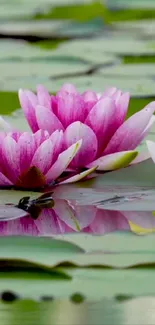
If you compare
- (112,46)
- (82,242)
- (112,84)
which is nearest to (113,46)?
(112,46)

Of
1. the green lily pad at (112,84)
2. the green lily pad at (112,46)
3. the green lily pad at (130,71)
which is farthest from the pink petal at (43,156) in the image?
the green lily pad at (112,46)

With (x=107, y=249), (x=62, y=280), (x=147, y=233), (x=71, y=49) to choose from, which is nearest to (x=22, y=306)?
(x=62, y=280)

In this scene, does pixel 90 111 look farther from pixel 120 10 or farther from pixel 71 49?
pixel 120 10

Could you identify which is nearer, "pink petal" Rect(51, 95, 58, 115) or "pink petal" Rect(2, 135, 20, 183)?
"pink petal" Rect(2, 135, 20, 183)

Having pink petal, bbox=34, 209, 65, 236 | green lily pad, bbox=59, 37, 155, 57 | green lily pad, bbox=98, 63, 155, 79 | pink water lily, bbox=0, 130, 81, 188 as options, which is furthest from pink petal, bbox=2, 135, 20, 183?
green lily pad, bbox=59, 37, 155, 57

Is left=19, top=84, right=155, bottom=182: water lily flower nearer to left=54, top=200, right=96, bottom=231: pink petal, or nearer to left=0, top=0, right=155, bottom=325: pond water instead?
left=0, top=0, right=155, bottom=325: pond water

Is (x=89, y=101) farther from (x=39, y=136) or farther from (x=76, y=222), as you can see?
(x=76, y=222)
